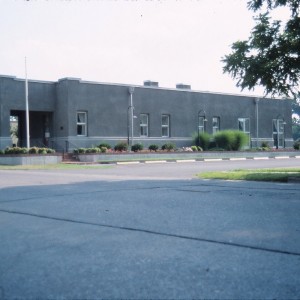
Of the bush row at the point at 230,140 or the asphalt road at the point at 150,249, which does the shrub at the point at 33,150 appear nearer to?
the bush row at the point at 230,140

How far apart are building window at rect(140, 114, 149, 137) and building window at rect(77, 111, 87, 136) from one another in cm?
568

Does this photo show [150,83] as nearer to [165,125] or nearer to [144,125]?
[165,125]

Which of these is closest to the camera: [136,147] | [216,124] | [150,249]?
[150,249]

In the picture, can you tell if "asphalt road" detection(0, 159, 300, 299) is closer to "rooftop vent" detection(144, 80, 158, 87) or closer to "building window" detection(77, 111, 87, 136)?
"building window" detection(77, 111, 87, 136)

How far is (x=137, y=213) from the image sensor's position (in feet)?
24.9

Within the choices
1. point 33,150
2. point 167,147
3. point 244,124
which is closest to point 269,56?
point 33,150

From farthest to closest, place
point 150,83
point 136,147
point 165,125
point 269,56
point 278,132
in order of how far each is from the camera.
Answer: point 278,132 → point 150,83 → point 165,125 → point 136,147 → point 269,56

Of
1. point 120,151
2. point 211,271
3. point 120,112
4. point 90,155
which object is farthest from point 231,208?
point 120,112

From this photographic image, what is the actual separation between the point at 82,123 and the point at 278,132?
76.9 ft

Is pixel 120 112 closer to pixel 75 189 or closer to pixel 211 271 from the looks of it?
pixel 75 189

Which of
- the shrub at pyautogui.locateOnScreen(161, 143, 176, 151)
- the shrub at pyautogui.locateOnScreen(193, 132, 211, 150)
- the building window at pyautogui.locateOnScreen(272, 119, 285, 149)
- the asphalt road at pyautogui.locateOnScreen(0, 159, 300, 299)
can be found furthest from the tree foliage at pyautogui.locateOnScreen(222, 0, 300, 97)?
the building window at pyautogui.locateOnScreen(272, 119, 285, 149)

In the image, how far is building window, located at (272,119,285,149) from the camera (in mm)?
51541

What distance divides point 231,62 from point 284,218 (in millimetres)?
11040

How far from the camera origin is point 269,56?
55.0 feet
